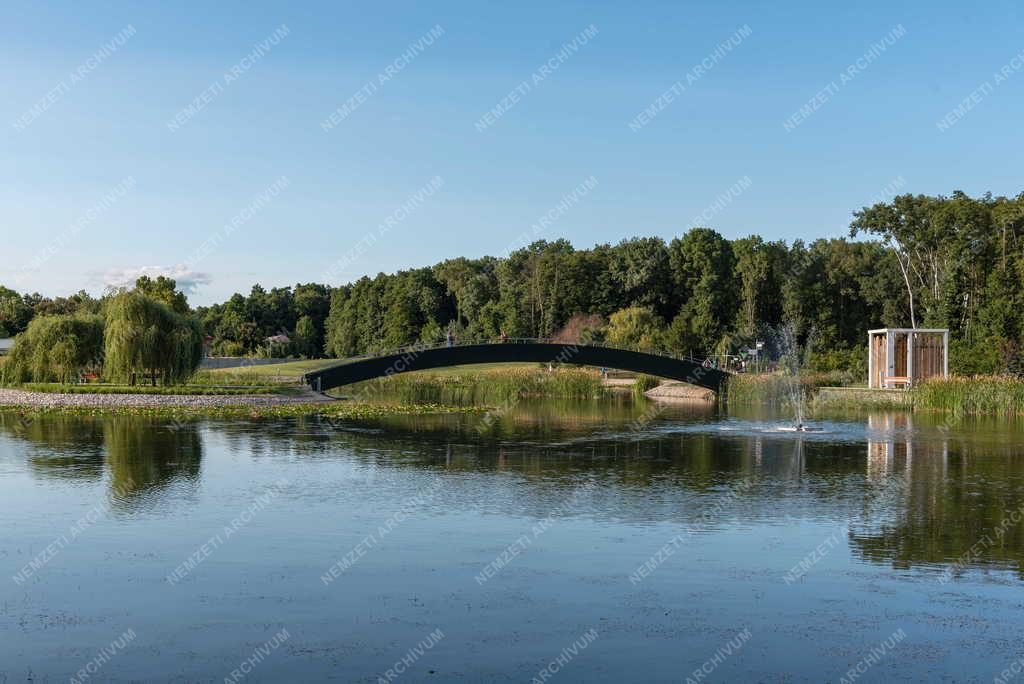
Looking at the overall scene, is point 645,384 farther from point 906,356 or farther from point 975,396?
point 975,396

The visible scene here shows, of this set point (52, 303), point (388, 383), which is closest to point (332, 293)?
point (52, 303)

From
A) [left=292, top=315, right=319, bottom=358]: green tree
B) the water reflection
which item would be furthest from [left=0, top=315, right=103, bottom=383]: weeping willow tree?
[left=292, top=315, right=319, bottom=358]: green tree

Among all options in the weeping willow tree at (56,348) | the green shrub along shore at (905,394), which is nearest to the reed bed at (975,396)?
the green shrub along shore at (905,394)

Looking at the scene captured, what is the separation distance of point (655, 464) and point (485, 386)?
140 feet

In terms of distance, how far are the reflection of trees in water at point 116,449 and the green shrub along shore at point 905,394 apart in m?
32.8

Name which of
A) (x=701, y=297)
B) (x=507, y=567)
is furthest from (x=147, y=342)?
(x=701, y=297)

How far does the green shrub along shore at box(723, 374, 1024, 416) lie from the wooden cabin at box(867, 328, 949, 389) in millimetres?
1898

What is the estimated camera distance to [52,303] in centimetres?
10406

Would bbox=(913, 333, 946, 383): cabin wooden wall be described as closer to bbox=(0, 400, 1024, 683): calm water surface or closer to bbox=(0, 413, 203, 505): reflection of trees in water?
bbox=(0, 400, 1024, 683): calm water surface

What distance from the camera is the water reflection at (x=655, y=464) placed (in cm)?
1814

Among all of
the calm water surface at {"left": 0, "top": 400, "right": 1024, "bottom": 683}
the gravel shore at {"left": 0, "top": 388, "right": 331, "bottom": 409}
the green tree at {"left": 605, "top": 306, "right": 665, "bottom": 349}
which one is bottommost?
the calm water surface at {"left": 0, "top": 400, "right": 1024, "bottom": 683}

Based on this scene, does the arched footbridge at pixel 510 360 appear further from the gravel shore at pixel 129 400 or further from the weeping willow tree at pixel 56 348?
the weeping willow tree at pixel 56 348

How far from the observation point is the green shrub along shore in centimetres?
4422

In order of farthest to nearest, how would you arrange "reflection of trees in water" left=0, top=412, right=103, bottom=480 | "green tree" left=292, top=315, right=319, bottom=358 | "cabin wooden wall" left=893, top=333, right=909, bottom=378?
"green tree" left=292, top=315, right=319, bottom=358 < "cabin wooden wall" left=893, top=333, right=909, bottom=378 < "reflection of trees in water" left=0, top=412, right=103, bottom=480
